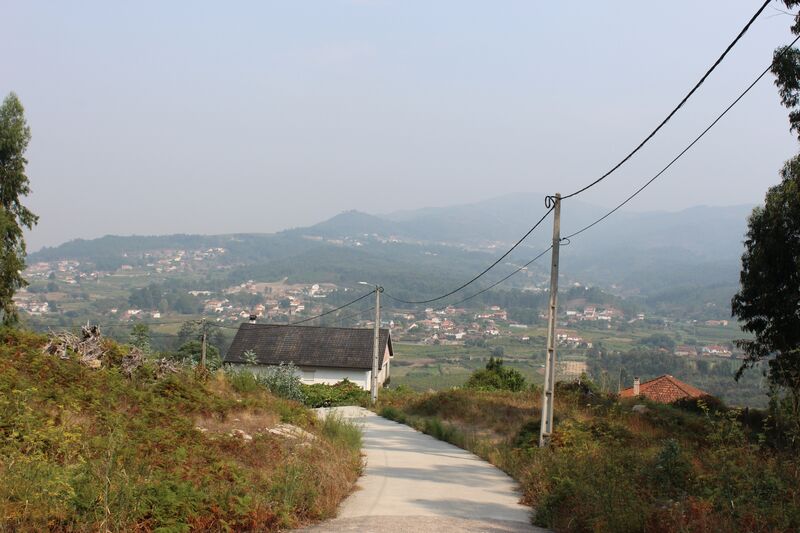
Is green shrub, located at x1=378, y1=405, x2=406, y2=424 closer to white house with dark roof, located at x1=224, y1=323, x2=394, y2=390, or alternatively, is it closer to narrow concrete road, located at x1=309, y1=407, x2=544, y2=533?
narrow concrete road, located at x1=309, y1=407, x2=544, y2=533

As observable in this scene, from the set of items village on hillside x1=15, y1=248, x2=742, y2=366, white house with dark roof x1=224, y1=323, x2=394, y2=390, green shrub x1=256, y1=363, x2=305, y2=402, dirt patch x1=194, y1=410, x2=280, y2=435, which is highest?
dirt patch x1=194, y1=410, x2=280, y2=435

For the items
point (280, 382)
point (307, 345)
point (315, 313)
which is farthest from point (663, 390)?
point (315, 313)

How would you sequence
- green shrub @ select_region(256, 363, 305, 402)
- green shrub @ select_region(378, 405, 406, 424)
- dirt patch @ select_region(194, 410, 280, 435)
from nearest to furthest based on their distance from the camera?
dirt patch @ select_region(194, 410, 280, 435) < green shrub @ select_region(256, 363, 305, 402) < green shrub @ select_region(378, 405, 406, 424)

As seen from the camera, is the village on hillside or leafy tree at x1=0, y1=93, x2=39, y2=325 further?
the village on hillside

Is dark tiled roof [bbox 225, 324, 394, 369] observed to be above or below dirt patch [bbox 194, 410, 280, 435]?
below

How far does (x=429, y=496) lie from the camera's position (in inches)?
450

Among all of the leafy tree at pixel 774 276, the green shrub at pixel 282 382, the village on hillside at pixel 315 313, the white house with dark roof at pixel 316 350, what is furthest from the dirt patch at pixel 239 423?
the village on hillside at pixel 315 313

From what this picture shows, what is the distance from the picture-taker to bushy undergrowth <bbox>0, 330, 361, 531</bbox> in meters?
7.28

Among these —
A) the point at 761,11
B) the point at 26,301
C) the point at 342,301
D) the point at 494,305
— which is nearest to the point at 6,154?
the point at 761,11

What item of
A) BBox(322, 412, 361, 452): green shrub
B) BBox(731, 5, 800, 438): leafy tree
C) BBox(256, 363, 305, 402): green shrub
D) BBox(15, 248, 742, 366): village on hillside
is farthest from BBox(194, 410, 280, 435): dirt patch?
BBox(15, 248, 742, 366): village on hillside

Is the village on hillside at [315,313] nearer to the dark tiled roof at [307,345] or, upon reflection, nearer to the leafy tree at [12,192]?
the dark tiled roof at [307,345]

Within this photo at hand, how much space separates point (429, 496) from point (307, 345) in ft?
154

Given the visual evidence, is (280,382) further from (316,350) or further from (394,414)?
(316,350)

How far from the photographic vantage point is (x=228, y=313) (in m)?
157
